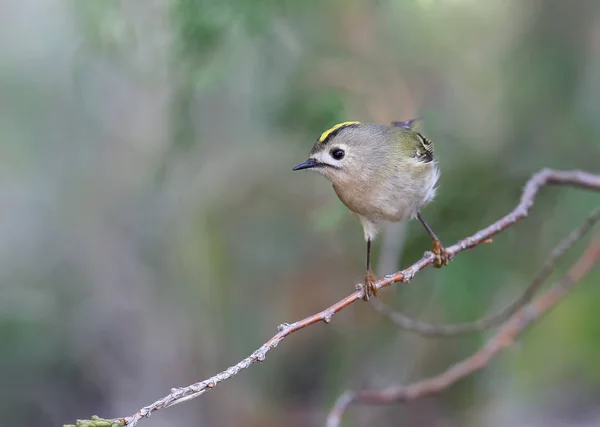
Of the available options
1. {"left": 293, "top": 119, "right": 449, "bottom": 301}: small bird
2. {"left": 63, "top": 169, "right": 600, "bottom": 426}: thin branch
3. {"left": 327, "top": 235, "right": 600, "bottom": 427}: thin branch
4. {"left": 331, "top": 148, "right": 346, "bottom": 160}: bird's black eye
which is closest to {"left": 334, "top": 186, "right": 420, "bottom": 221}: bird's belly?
{"left": 293, "top": 119, "right": 449, "bottom": 301}: small bird

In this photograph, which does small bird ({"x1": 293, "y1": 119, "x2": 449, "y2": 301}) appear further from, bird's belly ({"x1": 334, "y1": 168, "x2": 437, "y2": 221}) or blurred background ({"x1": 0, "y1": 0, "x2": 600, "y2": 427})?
blurred background ({"x1": 0, "y1": 0, "x2": 600, "y2": 427})

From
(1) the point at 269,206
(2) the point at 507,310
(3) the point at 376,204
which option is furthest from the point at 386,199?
(1) the point at 269,206

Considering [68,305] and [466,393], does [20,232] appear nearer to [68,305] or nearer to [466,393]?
[68,305]

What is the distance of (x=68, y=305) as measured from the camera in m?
3.51

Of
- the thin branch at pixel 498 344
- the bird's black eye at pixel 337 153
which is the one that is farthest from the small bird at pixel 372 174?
the thin branch at pixel 498 344

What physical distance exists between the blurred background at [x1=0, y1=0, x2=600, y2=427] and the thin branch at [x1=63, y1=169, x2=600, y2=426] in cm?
66

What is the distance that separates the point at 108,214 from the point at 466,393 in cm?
245

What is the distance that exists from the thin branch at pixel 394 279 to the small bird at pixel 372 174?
0.62 feet

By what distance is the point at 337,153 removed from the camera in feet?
6.14

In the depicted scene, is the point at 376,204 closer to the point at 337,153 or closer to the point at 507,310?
the point at 337,153

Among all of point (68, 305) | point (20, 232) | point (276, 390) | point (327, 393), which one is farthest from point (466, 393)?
point (20, 232)

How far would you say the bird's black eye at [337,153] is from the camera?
187 centimetres

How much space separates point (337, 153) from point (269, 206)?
6.04 ft

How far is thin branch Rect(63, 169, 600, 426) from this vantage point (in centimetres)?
93
